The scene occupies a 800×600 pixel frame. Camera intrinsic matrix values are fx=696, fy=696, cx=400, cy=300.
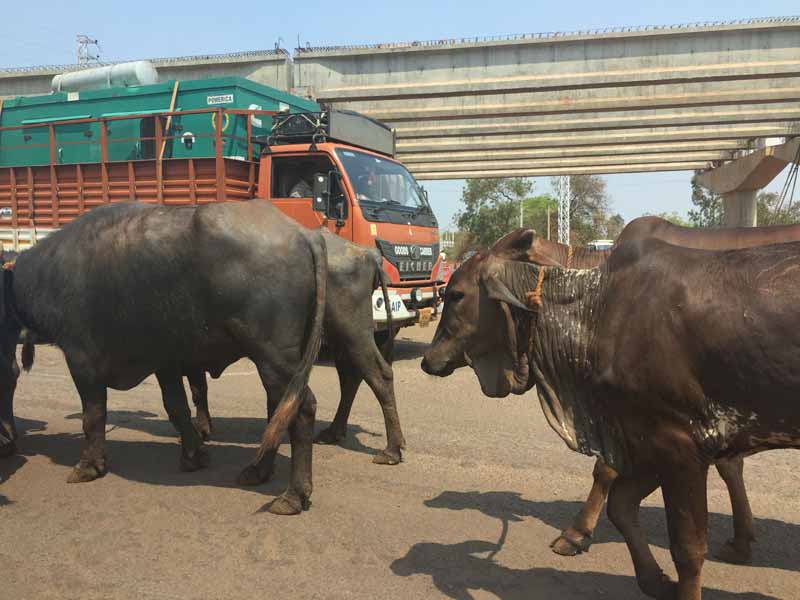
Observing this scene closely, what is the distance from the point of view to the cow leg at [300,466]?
473cm

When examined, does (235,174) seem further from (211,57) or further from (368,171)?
(211,57)

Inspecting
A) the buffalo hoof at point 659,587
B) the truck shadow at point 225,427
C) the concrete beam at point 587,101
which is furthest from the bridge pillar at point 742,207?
the buffalo hoof at point 659,587

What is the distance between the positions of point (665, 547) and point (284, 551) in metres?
2.26

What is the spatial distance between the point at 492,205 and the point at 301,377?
48.1 m

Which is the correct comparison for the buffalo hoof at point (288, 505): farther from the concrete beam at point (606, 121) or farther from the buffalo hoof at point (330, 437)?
the concrete beam at point (606, 121)

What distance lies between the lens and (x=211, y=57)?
18.4 metres

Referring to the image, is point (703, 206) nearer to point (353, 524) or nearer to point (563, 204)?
point (563, 204)

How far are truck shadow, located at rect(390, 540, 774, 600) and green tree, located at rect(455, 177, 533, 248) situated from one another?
4737 cm

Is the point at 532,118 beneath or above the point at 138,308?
above

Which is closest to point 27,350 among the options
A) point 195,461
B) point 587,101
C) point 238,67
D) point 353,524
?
point 195,461

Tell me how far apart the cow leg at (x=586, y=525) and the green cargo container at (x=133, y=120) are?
7918 millimetres

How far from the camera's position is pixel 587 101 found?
18188mm

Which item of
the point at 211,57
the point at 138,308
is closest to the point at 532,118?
the point at 211,57

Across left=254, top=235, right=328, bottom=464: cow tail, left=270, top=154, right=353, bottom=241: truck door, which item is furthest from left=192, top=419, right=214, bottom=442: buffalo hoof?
left=270, top=154, right=353, bottom=241: truck door
